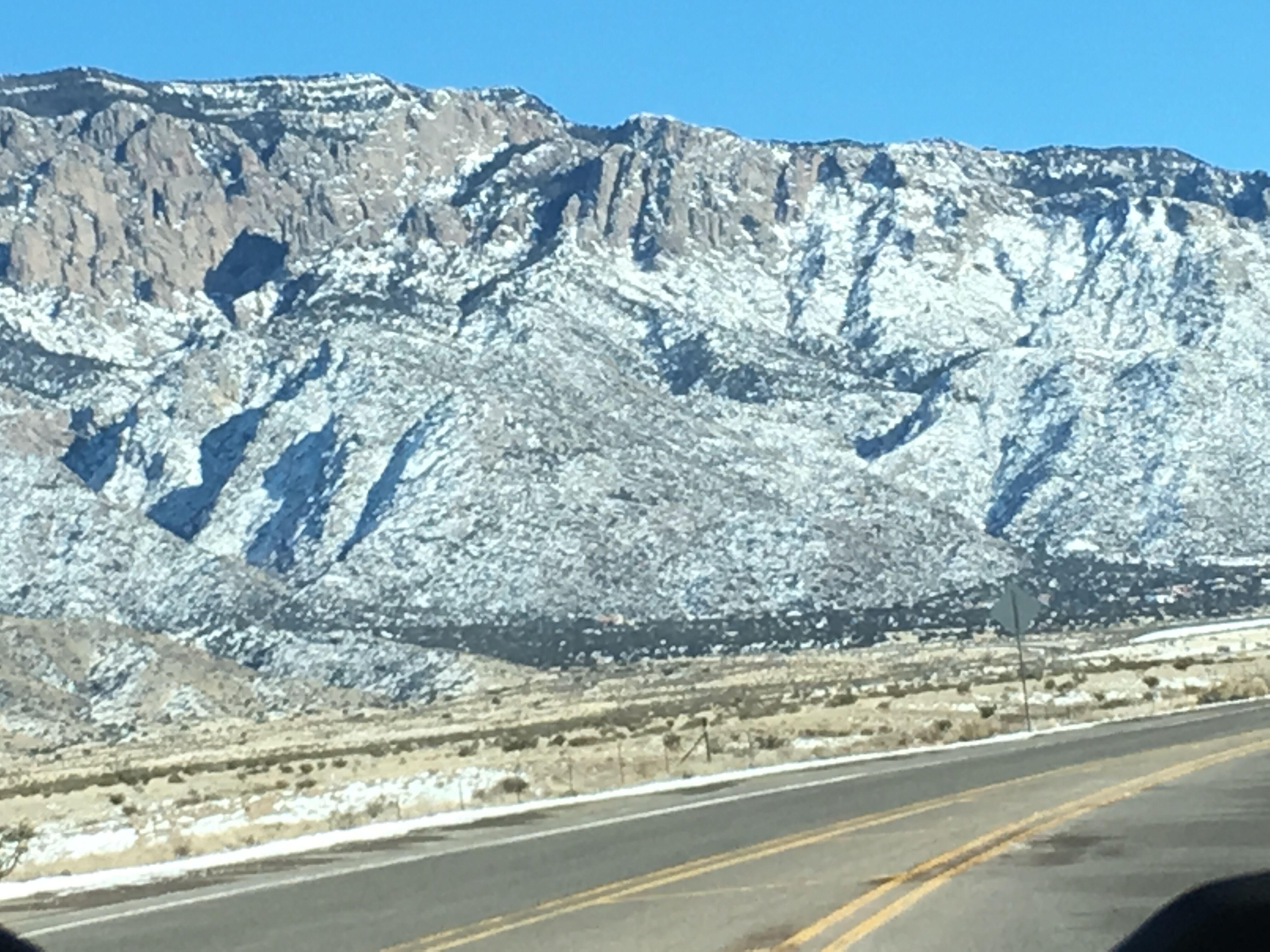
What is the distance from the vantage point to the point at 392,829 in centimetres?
2227

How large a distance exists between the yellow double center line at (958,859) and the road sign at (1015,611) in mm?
11950

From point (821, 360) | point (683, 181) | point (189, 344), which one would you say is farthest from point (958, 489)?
point (189, 344)

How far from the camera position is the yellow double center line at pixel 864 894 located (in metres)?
11.4

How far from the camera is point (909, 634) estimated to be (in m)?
111

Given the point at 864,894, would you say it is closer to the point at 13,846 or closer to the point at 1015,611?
the point at 13,846

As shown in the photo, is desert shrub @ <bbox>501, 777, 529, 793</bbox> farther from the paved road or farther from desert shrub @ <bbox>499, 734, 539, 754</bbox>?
desert shrub @ <bbox>499, 734, 539, 754</bbox>

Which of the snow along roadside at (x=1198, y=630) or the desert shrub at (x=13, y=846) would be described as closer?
the desert shrub at (x=13, y=846)

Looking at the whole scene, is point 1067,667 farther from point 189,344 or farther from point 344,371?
point 189,344

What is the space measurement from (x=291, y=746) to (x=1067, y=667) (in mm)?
27052

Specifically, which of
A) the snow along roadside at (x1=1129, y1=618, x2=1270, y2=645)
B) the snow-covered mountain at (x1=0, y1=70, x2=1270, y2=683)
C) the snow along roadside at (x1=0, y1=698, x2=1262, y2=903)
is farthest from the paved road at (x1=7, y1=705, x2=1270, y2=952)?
the snow-covered mountain at (x1=0, y1=70, x2=1270, y2=683)

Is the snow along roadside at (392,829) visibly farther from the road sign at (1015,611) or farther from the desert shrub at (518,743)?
the desert shrub at (518,743)

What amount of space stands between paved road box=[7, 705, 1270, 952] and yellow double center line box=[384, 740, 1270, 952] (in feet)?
0.11

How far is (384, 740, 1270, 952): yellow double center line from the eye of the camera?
11445 millimetres

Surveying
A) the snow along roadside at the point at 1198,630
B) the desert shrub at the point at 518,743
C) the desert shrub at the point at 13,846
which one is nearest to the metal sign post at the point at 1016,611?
the desert shrub at the point at 518,743
